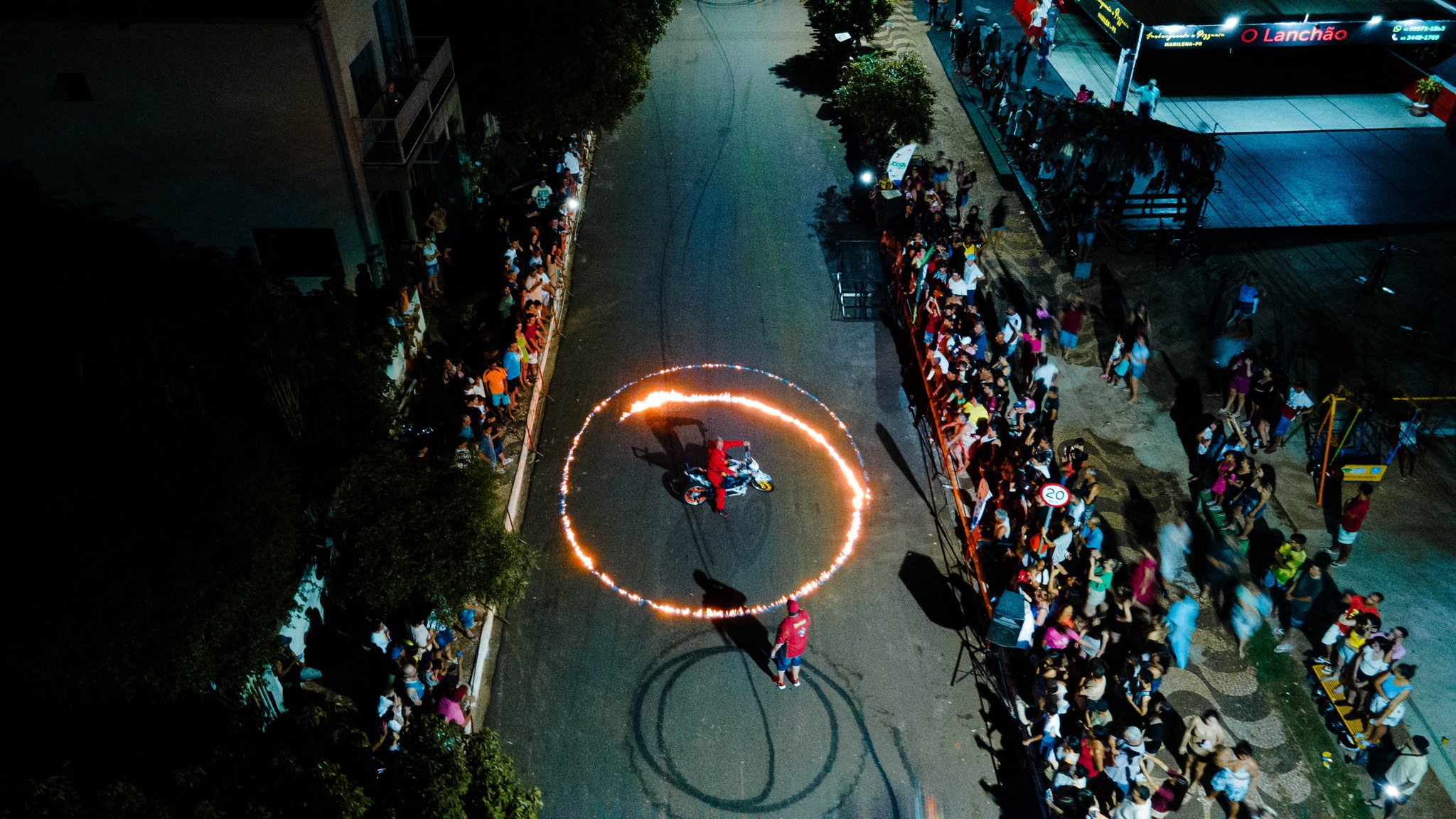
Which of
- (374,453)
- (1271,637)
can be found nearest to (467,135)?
(374,453)

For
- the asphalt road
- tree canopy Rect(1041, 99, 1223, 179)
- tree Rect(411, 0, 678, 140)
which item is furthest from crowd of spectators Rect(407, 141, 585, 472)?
tree canopy Rect(1041, 99, 1223, 179)

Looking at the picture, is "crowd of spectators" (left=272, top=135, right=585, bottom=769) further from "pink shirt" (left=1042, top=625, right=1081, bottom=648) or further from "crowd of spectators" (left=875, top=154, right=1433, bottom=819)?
"pink shirt" (left=1042, top=625, right=1081, bottom=648)

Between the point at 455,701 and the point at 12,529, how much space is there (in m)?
5.75

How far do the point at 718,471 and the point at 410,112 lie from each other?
10671 millimetres

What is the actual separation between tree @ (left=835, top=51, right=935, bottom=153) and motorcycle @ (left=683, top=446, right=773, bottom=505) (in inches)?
528

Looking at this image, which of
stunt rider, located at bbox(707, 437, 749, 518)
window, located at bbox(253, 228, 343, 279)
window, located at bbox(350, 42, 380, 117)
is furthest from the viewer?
window, located at bbox(350, 42, 380, 117)

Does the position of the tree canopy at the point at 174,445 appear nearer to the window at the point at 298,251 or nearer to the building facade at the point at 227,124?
the building facade at the point at 227,124

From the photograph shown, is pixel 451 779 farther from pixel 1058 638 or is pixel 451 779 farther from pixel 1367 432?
pixel 1367 432

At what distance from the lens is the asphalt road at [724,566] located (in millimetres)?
14133

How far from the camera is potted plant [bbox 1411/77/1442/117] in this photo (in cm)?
3119

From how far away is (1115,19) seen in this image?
30.7 m

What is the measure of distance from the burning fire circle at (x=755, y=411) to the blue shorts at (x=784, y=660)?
4.36ft

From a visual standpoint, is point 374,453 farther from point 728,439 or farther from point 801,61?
point 801,61

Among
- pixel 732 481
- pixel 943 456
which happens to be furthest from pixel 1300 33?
pixel 732 481
